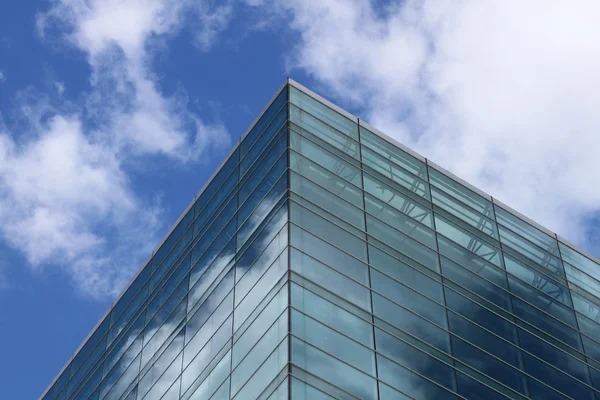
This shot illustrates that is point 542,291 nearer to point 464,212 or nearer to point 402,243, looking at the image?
point 464,212

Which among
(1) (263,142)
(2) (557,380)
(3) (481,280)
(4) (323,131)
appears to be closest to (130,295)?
(1) (263,142)

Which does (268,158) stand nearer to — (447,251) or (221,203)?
(221,203)

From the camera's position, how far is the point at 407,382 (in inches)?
1261

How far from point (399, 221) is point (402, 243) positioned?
123cm

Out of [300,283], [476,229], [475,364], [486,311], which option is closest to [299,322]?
[300,283]

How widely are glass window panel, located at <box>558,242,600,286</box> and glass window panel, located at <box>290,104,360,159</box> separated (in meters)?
11.0

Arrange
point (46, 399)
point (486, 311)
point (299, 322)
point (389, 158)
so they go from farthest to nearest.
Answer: point (46, 399)
point (389, 158)
point (486, 311)
point (299, 322)

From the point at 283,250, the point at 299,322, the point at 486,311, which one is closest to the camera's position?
the point at 299,322

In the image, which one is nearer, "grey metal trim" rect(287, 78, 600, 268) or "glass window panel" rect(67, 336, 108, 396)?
"grey metal trim" rect(287, 78, 600, 268)

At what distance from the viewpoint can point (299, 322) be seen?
101 ft

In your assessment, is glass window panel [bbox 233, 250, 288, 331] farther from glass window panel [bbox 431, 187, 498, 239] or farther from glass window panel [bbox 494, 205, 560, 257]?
glass window panel [bbox 494, 205, 560, 257]

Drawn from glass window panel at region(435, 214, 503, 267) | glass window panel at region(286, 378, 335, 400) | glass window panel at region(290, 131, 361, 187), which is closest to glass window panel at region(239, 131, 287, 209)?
glass window panel at region(290, 131, 361, 187)

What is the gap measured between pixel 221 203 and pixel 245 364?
415 inches

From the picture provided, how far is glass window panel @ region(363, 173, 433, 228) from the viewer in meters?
38.8
